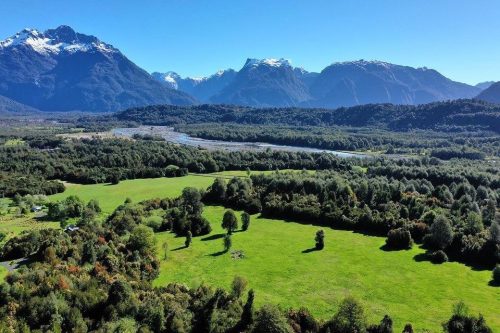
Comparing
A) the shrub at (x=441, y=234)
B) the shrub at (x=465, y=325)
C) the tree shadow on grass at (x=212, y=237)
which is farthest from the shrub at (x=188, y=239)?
the shrub at (x=465, y=325)

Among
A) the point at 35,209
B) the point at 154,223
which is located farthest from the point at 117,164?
the point at 154,223

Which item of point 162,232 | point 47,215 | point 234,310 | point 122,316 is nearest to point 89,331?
point 122,316

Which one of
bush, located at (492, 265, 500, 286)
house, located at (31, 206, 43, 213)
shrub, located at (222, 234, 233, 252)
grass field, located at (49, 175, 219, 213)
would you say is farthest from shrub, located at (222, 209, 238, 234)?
house, located at (31, 206, 43, 213)

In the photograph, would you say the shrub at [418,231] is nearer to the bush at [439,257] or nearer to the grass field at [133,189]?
the bush at [439,257]

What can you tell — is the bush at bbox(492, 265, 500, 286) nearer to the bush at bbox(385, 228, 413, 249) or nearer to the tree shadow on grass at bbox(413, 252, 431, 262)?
the tree shadow on grass at bbox(413, 252, 431, 262)

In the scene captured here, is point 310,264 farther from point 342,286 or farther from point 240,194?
point 240,194
